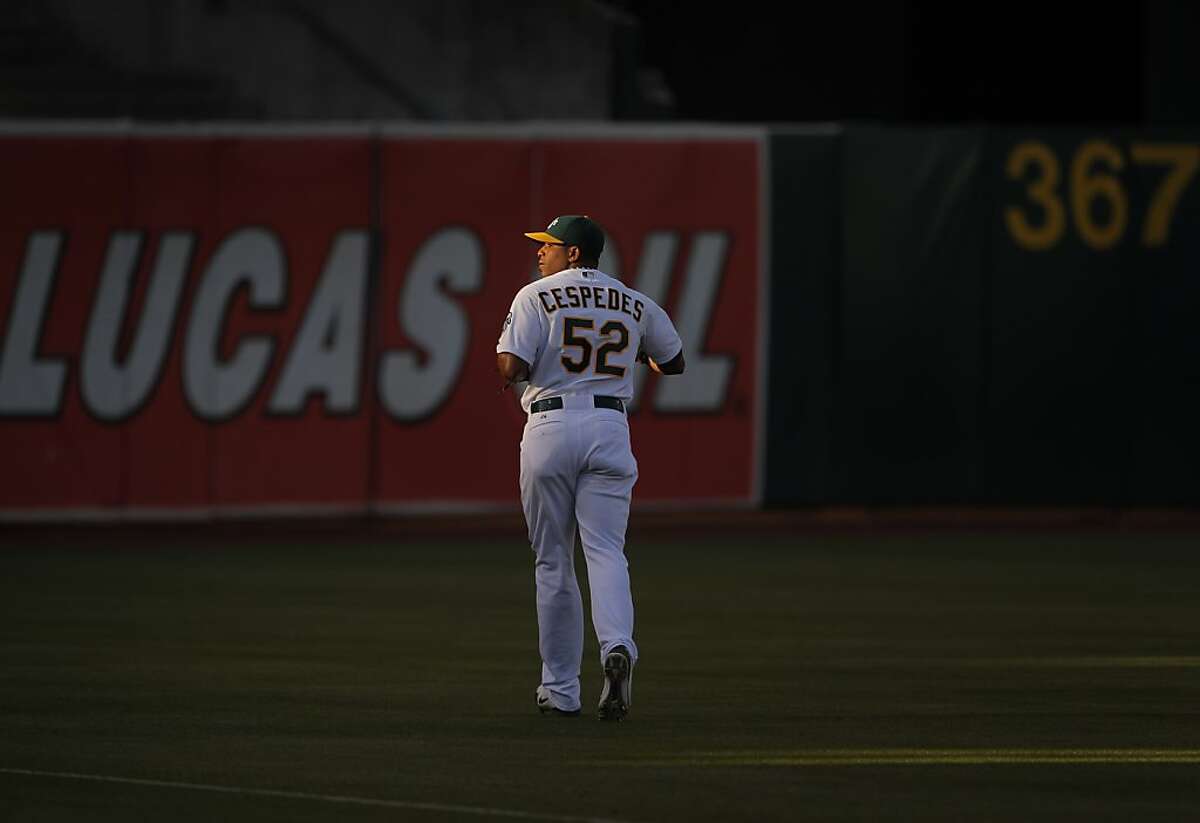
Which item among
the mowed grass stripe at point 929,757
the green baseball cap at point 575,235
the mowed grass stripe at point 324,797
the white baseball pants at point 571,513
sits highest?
the green baseball cap at point 575,235

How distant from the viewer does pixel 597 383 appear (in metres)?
10.4

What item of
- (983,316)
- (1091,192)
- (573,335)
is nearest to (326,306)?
(983,316)

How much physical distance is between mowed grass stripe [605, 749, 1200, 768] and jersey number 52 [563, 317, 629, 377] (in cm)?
175

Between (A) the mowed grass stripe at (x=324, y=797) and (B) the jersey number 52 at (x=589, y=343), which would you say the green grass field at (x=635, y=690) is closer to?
(A) the mowed grass stripe at (x=324, y=797)

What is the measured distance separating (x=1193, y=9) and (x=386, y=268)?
420 inches

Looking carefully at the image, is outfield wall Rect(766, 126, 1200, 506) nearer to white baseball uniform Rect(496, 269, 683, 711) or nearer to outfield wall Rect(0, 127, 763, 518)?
outfield wall Rect(0, 127, 763, 518)

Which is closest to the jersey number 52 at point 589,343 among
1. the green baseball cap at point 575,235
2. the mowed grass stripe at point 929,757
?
the green baseball cap at point 575,235

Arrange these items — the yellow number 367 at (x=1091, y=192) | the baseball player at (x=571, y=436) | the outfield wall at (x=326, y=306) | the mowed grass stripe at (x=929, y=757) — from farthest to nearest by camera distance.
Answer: the yellow number 367 at (x=1091, y=192), the outfield wall at (x=326, y=306), the baseball player at (x=571, y=436), the mowed grass stripe at (x=929, y=757)

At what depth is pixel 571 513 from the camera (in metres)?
10.5

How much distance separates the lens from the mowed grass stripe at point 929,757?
9.32 metres

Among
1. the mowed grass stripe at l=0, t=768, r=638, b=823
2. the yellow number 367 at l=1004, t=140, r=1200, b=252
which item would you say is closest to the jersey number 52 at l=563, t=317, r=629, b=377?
the mowed grass stripe at l=0, t=768, r=638, b=823

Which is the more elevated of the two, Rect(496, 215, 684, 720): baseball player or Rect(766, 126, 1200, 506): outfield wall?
Answer: Rect(766, 126, 1200, 506): outfield wall

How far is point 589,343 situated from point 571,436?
1.28 feet

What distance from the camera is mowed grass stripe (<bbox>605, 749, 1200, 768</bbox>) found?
932 centimetres
